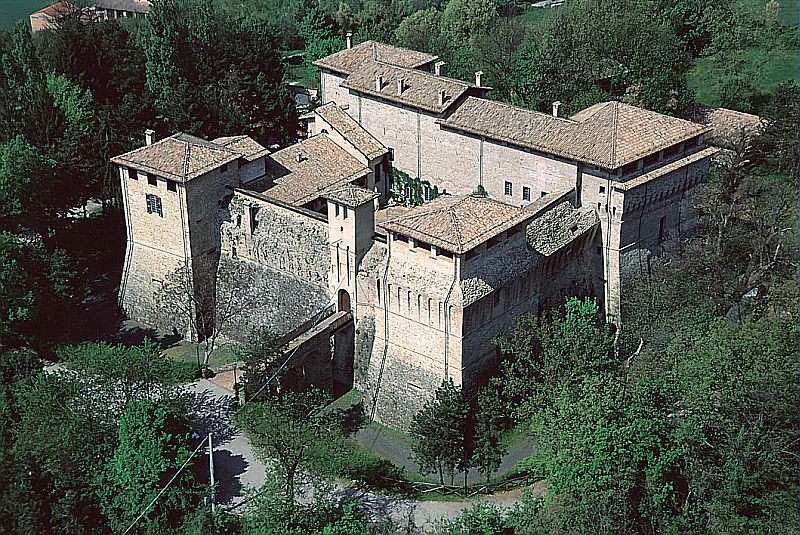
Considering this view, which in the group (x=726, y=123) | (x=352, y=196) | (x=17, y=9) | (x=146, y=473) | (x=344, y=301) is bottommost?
(x=146, y=473)

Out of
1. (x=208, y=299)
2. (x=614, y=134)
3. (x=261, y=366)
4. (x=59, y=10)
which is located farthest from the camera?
(x=59, y=10)

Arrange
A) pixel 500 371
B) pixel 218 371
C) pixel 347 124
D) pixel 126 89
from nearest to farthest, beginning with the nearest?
1. pixel 500 371
2. pixel 218 371
3. pixel 347 124
4. pixel 126 89

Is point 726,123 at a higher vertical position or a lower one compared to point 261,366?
higher

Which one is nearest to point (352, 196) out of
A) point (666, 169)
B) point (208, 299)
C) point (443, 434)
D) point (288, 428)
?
point (288, 428)

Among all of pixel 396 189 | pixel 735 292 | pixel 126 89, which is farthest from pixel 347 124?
pixel 735 292

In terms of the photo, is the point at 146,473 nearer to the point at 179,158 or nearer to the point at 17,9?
the point at 179,158

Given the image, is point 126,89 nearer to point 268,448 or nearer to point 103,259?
point 103,259
